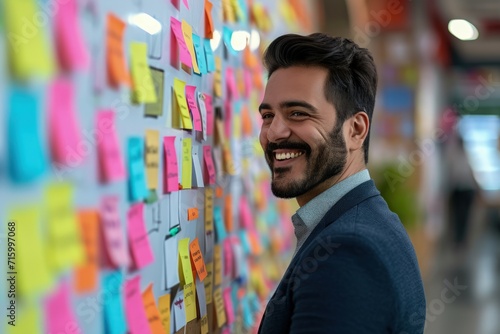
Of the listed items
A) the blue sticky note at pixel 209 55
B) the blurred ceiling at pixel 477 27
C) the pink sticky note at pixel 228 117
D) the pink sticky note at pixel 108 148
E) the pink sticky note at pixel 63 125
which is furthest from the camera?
the blurred ceiling at pixel 477 27

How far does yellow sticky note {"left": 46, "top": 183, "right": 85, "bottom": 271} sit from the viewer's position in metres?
0.91

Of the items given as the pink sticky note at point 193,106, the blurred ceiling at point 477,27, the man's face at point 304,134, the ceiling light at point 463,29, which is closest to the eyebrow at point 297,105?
the man's face at point 304,134

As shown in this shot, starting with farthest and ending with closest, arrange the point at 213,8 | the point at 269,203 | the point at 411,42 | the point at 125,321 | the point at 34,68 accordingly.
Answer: the point at 411,42
the point at 269,203
the point at 213,8
the point at 125,321
the point at 34,68

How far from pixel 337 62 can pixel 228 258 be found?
2.47ft

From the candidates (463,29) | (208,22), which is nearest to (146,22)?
(208,22)

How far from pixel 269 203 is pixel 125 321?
1.63 metres

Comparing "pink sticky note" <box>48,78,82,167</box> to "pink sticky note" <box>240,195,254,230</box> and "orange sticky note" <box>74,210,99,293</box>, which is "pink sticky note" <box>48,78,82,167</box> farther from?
A: "pink sticky note" <box>240,195,254,230</box>

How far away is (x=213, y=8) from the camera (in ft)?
5.88

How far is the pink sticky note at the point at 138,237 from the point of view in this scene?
1190mm

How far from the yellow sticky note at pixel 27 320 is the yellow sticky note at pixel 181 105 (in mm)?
649

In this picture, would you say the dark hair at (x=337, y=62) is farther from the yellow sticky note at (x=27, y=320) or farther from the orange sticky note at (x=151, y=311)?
the yellow sticky note at (x=27, y=320)

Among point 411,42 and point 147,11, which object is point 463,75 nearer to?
point 411,42

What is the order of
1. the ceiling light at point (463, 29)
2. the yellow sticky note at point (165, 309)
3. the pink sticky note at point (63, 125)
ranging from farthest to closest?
the ceiling light at point (463, 29) → the yellow sticky note at point (165, 309) → the pink sticky note at point (63, 125)

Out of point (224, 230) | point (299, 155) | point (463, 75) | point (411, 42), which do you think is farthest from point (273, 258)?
point (463, 75)
